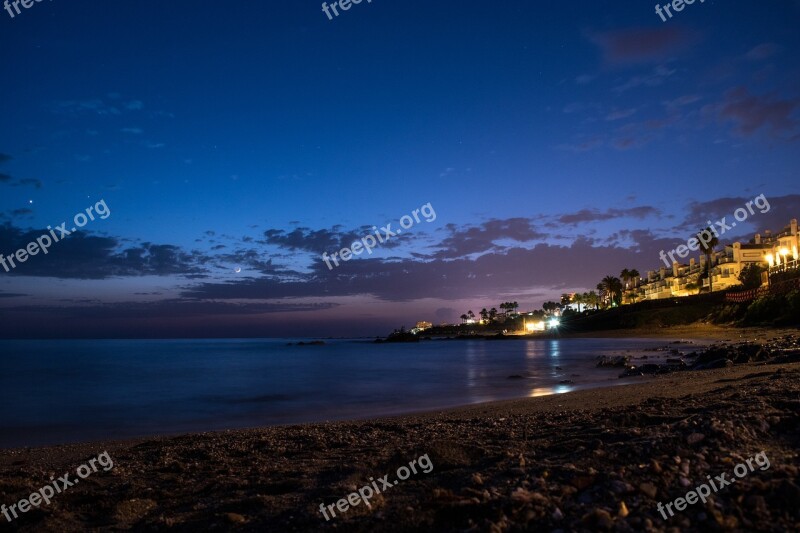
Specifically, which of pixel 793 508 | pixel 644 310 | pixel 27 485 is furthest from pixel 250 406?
pixel 644 310

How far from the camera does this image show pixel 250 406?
A: 2130cm

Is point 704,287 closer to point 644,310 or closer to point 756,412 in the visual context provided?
point 644,310

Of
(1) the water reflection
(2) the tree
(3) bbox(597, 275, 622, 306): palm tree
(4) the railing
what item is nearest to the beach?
(1) the water reflection

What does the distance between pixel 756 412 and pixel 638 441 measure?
7.95ft

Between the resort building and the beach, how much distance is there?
102m

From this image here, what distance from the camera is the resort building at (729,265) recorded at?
336 feet

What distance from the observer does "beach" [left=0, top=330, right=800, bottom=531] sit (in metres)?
4.23

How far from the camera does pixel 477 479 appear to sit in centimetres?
528

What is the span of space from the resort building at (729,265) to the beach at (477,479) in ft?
335

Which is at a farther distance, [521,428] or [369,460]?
[521,428]

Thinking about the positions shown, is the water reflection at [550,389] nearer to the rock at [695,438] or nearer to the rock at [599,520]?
the rock at [695,438]

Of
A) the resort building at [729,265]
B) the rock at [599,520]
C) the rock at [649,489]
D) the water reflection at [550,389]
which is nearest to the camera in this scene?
the rock at [599,520]

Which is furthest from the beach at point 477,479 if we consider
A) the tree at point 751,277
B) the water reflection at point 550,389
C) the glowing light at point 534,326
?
the glowing light at point 534,326

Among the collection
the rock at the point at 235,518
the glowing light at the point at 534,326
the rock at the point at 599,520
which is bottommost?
the glowing light at the point at 534,326
